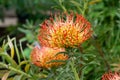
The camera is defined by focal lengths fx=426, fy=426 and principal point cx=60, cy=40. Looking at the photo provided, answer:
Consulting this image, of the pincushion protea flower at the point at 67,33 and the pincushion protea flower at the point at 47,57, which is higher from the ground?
the pincushion protea flower at the point at 67,33

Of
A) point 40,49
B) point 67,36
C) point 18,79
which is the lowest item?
point 18,79

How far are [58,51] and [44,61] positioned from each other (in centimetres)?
Answer: 6

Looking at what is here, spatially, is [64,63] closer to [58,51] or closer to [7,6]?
[58,51]

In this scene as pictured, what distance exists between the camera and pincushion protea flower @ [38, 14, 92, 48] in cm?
136

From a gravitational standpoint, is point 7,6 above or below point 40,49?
below

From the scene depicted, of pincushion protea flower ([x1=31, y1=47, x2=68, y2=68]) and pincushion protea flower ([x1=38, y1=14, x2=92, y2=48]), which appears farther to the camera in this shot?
pincushion protea flower ([x1=31, y1=47, x2=68, y2=68])

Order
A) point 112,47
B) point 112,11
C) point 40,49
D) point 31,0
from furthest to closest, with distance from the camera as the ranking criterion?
point 31,0 → point 112,11 → point 112,47 → point 40,49

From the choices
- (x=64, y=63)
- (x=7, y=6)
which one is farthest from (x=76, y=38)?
(x=7, y=6)

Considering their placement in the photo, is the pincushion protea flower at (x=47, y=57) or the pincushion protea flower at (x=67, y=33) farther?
the pincushion protea flower at (x=47, y=57)

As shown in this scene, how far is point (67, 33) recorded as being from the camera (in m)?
1.37

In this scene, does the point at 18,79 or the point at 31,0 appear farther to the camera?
the point at 31,0

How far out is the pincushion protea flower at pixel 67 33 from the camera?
136cm

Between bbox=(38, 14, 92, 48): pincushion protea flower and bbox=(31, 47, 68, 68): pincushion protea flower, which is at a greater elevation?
bbox=(38, 14, 92, 48): pincushion protea flower

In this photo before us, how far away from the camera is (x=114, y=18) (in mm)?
3693
